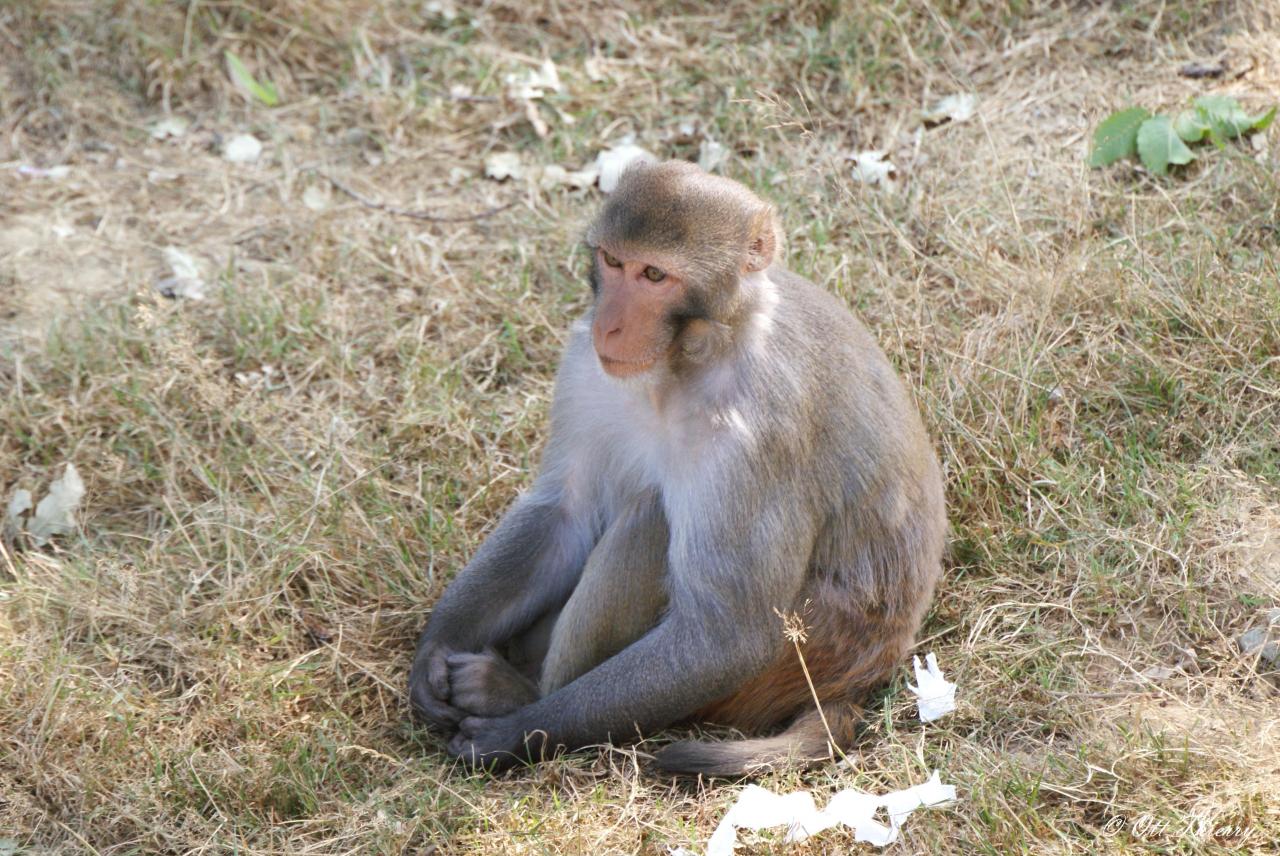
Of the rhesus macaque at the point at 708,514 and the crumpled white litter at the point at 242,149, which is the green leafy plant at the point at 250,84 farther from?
the rhesus macaque at the point at 708,514

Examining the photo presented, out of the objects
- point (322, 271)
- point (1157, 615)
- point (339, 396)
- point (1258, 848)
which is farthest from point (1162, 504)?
point (322, 271)

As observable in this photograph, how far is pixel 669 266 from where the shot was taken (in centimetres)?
331

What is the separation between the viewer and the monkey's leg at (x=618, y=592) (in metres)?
3.62

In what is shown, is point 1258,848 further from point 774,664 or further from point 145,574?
point 145,574

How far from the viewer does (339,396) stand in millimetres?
4996

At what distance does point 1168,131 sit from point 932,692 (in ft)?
8.33

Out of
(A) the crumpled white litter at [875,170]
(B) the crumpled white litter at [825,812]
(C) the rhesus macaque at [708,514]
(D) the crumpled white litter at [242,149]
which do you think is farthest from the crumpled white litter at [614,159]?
(B) the crumpled white litter at [825,812]

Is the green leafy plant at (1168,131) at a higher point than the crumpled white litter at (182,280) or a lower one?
higher

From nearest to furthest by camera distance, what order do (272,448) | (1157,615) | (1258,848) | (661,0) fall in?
(1258,848) < (1157,615) < (272,448) < (661,0)

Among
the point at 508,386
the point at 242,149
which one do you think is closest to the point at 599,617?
the point at 508,386

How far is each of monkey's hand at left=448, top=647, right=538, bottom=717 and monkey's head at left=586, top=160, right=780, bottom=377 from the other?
3.27 ft

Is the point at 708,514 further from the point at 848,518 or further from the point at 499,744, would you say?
the point at 499,744

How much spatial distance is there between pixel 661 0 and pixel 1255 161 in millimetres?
2703

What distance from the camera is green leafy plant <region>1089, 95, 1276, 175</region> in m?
5.12
